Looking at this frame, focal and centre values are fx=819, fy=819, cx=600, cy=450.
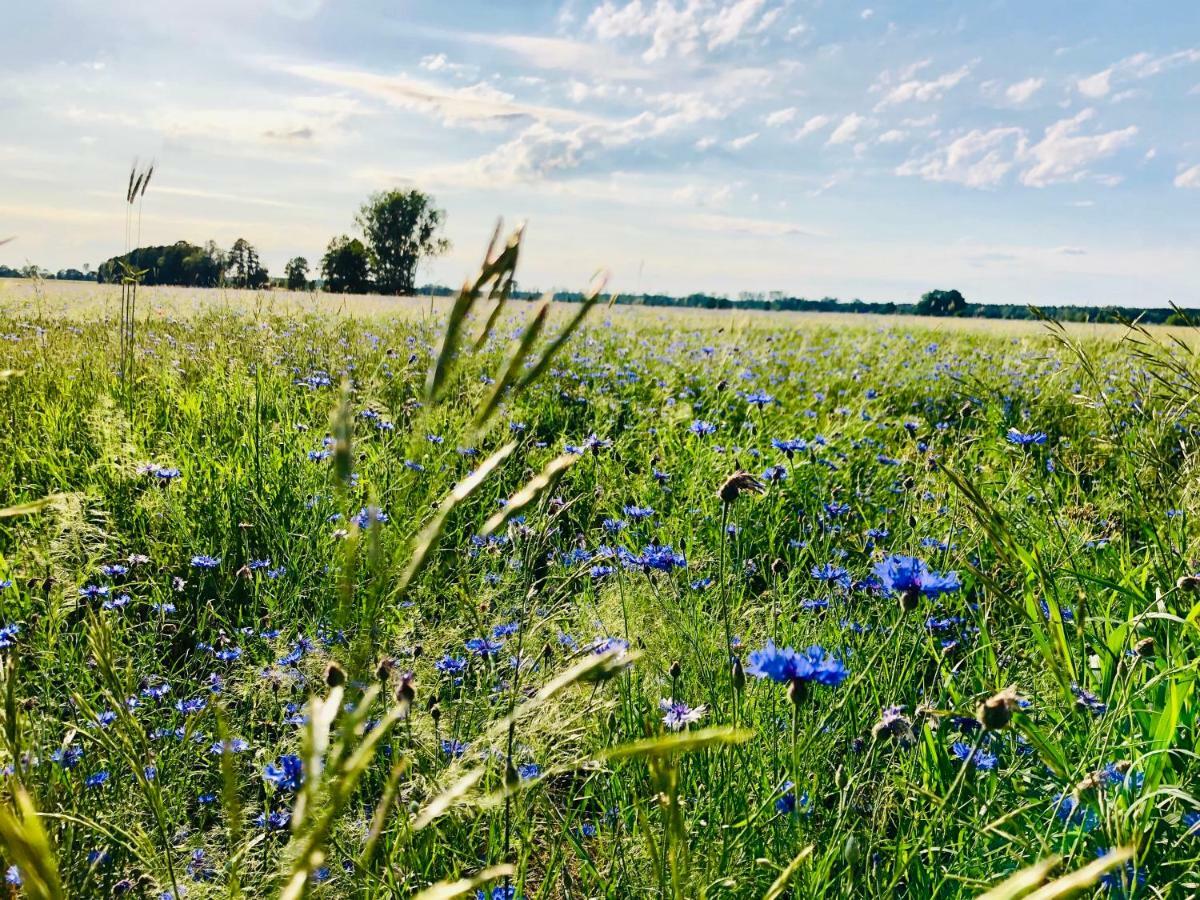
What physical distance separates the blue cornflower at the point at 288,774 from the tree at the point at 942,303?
17.9ft

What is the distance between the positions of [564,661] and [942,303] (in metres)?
5.41

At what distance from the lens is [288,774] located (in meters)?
1.49

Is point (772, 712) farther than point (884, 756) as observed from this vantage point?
No

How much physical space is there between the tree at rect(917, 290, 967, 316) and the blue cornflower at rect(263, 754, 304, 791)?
545cm

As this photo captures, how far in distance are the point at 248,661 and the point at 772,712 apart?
1381mm

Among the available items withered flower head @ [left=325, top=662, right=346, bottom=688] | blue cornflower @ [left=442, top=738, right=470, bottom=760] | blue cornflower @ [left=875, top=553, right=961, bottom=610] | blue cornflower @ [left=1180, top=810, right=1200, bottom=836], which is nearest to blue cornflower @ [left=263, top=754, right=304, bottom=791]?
blue cornflower @ [left=442, top=738, right=470, bottom=760]

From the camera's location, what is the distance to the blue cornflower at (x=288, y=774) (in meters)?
1.47

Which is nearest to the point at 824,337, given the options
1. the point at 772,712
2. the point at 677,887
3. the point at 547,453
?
the point at 547,453

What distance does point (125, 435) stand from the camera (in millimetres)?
3029

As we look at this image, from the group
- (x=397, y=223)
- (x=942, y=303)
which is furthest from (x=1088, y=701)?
(x=397, y=223)

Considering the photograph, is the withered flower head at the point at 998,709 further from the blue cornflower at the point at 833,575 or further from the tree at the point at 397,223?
the tree at the point at 397,223

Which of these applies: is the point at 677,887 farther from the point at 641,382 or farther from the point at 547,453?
the point at 641,382

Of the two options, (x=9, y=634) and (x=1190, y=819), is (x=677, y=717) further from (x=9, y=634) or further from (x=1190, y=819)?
(x=9, y=634)

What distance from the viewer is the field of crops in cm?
74
